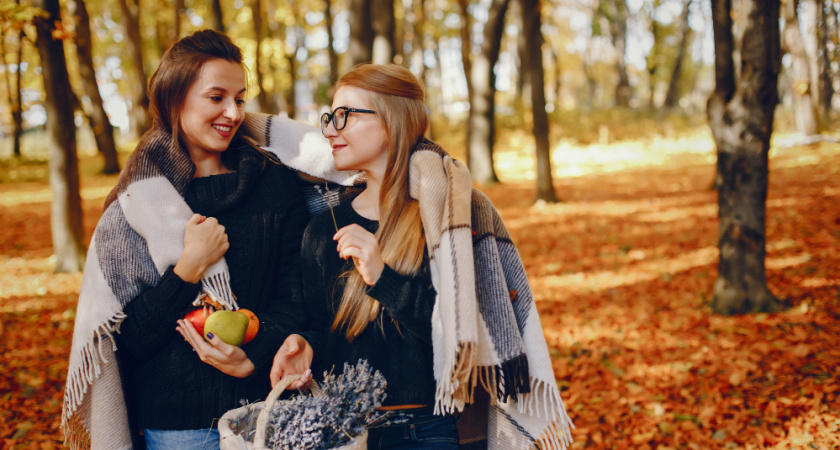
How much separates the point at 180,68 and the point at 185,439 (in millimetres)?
1314

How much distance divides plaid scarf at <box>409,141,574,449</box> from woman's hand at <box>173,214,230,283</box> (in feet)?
2.32

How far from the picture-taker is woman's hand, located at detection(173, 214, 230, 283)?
206 cm

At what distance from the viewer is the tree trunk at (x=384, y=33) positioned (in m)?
9.34

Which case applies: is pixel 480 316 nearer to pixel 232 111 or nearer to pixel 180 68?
pixel 232 111

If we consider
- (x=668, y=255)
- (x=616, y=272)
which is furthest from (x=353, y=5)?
(x=668, y=255)

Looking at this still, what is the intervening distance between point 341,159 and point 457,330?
2.52 feet

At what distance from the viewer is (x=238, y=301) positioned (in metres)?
2.22

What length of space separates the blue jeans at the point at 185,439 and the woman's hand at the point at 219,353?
0.24m

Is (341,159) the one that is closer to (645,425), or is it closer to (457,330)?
(457,330)

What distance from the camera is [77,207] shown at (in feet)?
26.0

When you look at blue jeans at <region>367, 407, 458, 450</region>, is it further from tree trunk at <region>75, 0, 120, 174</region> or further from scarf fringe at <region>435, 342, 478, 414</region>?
tree trunk at <region>75, 0, 120, 174</region>

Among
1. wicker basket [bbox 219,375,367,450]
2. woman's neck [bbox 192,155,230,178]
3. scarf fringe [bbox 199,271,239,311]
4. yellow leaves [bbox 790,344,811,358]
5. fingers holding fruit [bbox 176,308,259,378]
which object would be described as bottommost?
yellow leaves [bbox 790,344,811,358]

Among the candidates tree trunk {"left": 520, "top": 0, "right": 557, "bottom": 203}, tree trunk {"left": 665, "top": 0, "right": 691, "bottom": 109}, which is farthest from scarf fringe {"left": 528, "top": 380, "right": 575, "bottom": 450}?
tree trunk {"left": 665, "top": 0, "right": 691, "bottom": 109}

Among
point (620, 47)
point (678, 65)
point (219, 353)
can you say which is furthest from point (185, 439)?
point (620, 47)
